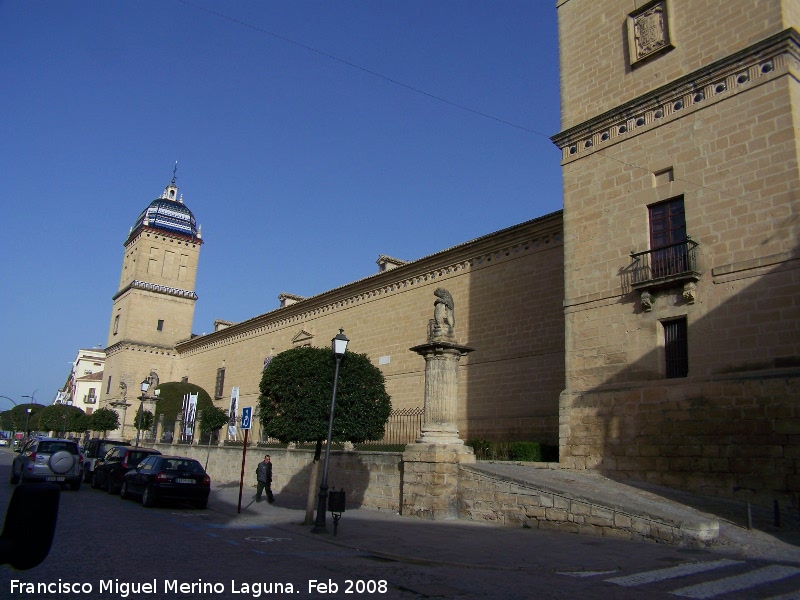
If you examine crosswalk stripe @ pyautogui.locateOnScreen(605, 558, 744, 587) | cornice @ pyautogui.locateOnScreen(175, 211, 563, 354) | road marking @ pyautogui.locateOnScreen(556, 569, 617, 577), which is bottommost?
road marking @ pyautogui.locateOnScreen(556, 569, 617, 577)

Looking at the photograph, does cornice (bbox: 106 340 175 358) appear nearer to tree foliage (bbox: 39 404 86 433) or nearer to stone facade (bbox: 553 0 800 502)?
tree foliage (bbox: 39 404 86 433)

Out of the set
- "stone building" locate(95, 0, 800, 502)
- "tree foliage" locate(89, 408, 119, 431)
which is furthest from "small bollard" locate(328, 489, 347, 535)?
"tree foliage" locate(89, 408, 119, 431)

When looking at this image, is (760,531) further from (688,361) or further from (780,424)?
(688,361)

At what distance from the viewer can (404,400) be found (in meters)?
22.6

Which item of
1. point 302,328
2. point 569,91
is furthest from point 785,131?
point 302,328

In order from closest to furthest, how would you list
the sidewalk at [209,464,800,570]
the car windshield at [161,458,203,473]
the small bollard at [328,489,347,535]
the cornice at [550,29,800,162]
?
1. the sidewalk at [209,464,800,570]
2. the small bollard at [328,489,347,535]
3. the cornice at [550,29,800,162]
4. the car windshield at [161,458,203,473]

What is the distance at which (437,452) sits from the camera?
12.3 meters

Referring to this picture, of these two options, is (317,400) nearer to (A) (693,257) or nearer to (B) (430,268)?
(A) (693,257)

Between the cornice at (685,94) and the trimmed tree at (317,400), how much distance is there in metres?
7.91

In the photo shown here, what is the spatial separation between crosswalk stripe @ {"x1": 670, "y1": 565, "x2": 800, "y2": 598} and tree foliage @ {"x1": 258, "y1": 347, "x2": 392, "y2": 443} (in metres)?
7.60

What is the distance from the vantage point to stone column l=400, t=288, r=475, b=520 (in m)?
12.2

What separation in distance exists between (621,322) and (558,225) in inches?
200

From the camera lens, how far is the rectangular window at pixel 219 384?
122 ft

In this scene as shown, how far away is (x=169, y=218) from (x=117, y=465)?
114 feet
